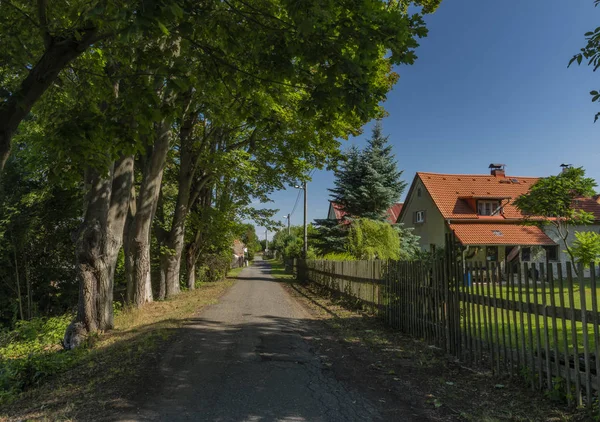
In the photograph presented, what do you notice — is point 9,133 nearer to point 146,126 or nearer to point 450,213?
point 146,126

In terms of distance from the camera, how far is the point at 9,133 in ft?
14.7

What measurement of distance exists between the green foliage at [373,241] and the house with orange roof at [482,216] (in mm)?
8009

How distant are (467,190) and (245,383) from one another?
29.4 meters

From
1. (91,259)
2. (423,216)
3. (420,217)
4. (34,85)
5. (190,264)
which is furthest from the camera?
(420,217)

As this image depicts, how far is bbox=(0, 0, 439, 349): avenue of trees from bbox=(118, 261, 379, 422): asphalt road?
307 centimetres

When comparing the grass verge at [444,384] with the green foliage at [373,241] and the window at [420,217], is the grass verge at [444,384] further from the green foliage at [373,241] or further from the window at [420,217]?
the window at [420,217]

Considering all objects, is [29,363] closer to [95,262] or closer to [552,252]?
[95,262]

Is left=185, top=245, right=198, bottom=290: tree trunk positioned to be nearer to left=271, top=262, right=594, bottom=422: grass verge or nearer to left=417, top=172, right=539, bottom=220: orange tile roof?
left=271, top=262, right=594, bottom=422: grass verge

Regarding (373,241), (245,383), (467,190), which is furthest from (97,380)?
(467,190)

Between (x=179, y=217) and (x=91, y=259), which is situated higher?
(x=179, y=217)

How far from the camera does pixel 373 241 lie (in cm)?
1891

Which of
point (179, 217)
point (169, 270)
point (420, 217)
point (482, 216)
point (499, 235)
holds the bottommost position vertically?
point (169, 270)

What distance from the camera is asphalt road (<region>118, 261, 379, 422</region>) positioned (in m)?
4.27

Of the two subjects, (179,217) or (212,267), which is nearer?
(179,217)
